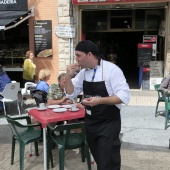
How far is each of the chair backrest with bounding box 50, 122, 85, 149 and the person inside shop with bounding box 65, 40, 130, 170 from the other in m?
0.65

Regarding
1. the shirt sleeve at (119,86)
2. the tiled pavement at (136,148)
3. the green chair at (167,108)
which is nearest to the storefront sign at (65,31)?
the tiled pavement at (136,148)

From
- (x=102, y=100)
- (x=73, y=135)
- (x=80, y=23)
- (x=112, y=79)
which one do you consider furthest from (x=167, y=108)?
(x=80, y=23)

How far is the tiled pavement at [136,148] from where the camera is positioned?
14.8 ft

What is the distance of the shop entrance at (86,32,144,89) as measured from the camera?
12954 millimetres

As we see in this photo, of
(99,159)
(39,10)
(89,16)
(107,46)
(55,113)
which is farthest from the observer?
(107,46)

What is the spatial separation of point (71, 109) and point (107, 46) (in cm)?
939

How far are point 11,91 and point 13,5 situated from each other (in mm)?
3881

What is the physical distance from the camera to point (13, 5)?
1003cm

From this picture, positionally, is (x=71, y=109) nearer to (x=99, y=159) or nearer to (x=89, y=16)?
(x=99, y=159)

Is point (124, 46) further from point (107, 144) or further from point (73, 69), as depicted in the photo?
point (107, 144)

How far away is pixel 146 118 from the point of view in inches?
282

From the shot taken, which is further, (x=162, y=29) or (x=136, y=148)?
(x=162, y=29)

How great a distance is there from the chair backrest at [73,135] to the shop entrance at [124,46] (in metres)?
8.36

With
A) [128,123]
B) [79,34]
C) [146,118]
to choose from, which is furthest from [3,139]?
[79,34]
